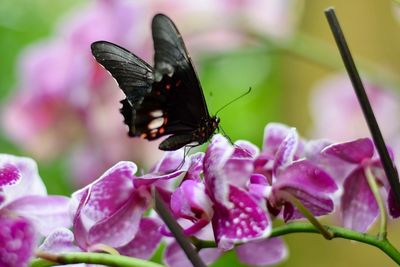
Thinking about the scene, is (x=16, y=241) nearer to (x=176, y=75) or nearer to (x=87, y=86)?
(x=176, y=75)

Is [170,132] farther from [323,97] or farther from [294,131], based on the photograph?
[323,97]

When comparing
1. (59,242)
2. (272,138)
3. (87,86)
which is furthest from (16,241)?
(87,86)

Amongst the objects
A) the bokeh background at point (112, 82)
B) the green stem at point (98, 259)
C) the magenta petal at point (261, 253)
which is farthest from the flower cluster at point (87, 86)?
the green stem at point (98, 259)

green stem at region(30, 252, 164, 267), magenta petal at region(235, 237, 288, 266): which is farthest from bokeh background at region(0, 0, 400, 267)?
green stem at region(30, 252, 164, 267)

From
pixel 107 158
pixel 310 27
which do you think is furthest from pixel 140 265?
pixel 310 27

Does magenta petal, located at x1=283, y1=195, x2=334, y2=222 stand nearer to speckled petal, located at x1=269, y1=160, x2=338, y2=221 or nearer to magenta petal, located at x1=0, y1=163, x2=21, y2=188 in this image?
speckled petal, located at x1=269, y1=160, x2=338, y2=221
